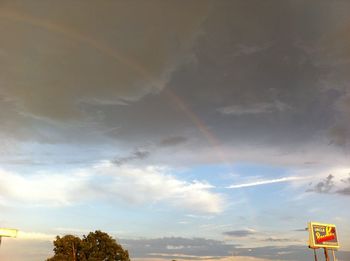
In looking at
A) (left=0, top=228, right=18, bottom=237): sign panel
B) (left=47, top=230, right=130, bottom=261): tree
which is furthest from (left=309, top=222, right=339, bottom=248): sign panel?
(left=0, top=228, right=18, bottom=237): sign panel

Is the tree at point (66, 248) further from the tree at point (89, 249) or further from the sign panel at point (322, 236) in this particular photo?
the sign panel at point (322, 236)

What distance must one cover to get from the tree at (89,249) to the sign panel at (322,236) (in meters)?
38.9

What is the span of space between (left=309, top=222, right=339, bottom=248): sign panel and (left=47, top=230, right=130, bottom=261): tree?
38.9 m

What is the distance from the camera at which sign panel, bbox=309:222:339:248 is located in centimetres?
8275

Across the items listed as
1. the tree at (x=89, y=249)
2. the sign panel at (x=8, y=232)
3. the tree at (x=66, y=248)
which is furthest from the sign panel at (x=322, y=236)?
the sign panel at (x=8, y=232)

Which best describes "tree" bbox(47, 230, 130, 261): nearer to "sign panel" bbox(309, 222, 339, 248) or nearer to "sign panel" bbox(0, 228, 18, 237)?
"sign panel" bbox(0, 228, 18, 237)

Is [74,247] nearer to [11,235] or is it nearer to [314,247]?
[11,235]

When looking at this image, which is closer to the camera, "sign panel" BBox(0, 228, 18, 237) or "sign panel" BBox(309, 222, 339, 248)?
"sign panel" BBox(0, 228, 18, 237)

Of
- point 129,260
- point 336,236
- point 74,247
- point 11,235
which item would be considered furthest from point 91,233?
point 336,236

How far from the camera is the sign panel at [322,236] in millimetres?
82750

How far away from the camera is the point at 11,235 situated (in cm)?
5422

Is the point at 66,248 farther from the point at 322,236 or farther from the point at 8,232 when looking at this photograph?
the point at 322,236

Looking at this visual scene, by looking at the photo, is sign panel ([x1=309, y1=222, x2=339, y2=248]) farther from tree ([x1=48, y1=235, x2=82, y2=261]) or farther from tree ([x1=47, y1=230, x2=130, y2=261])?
tree ([x1=48, y1=235, x2=82, y2=261])

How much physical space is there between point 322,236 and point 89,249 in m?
49.1
